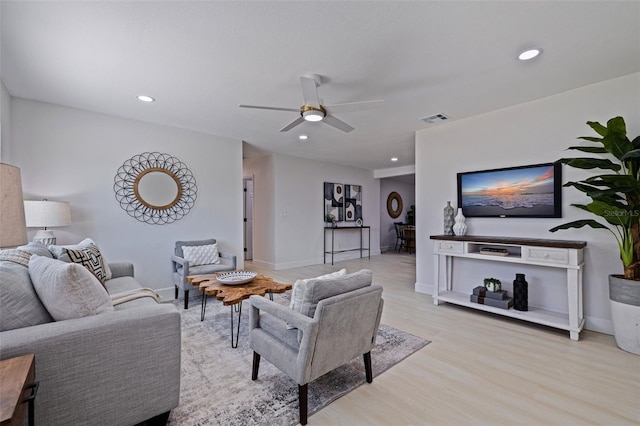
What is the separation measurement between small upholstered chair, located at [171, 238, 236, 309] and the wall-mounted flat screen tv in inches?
134

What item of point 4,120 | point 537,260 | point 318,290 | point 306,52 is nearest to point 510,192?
point 537,260

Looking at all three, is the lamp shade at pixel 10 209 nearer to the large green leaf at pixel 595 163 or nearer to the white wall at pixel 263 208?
the large green leaf at pixel 595 163

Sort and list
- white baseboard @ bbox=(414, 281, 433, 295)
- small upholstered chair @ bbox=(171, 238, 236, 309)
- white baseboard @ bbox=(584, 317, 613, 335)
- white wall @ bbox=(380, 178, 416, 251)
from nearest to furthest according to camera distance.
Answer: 1. white baseboard @ bbox=(584, 317, 613, 335)
2. small upholstered chair @ bbox=(171, 238, 236, 309)
3. white baseboard @ bbox=(414, 281, 433, 295)
4. white wall @ bbox=(380, 178, 416, 251)

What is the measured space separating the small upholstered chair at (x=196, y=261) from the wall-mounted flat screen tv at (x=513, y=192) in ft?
11.1

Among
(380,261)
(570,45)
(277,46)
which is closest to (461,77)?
(570,45)

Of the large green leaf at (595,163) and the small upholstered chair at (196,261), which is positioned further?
the small upholstered chair at (196,261)

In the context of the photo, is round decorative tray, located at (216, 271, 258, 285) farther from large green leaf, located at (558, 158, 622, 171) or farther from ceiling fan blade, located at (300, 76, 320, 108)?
large green leaf, located at (558, 158, 622, 171)

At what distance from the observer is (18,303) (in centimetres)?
136

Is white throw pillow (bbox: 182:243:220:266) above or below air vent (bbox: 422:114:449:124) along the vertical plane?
below

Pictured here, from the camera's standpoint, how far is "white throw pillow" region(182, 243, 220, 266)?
392 centimetres

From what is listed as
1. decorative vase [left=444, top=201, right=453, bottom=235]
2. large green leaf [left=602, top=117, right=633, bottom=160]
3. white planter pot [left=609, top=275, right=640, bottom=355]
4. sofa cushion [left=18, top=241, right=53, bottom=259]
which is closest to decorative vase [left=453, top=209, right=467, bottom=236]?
decorative vase [left=444, top=201, right=453, bottom=235]

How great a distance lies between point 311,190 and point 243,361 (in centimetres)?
472

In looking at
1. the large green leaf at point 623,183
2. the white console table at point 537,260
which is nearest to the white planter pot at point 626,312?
the white console table at point 537,260

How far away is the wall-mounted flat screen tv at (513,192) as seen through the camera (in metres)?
3.12
